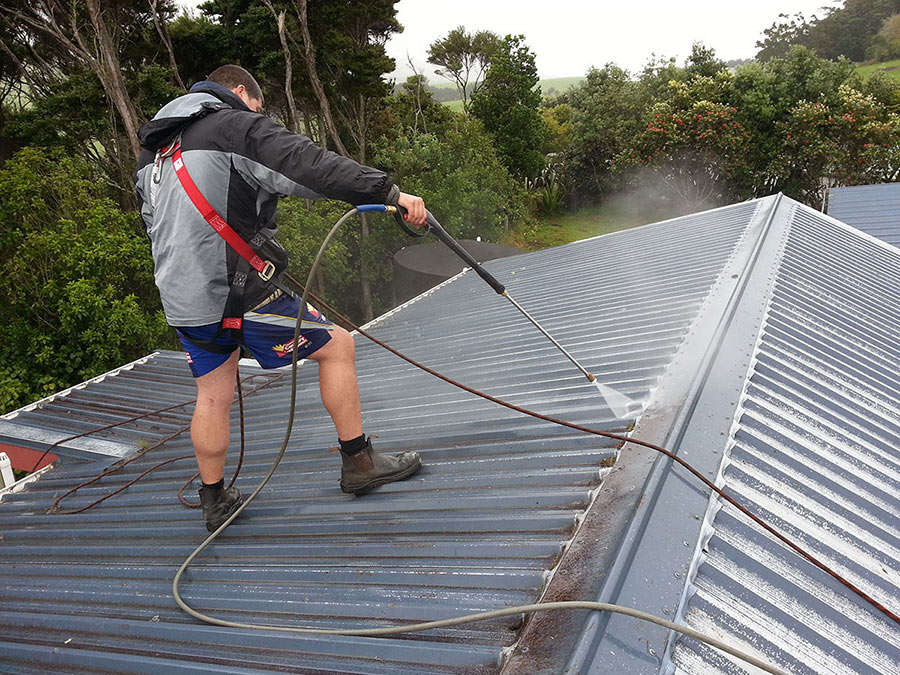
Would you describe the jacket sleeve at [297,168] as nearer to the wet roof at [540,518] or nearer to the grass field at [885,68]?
the wet roof at [540,518]

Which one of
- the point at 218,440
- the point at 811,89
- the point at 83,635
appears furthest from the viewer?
the point at 811,89

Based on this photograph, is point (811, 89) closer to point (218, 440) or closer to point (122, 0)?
point (122, 0)

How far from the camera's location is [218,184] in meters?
2.27

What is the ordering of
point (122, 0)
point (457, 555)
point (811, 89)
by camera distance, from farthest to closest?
point (811, 89) → point (122, 0) → point (457, 555)

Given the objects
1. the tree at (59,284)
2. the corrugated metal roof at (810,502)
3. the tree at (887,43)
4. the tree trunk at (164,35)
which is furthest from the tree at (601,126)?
the tree at (887,43)

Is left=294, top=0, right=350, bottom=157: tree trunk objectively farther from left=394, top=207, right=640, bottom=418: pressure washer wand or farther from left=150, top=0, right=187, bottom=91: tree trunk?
left=394, top=207, right=640, bottom=418: pressure washer wand

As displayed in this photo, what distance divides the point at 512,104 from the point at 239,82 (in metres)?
23.7

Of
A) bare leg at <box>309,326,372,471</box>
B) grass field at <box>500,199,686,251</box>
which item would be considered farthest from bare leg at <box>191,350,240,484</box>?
grass field at <box>500,199,686,251</box>

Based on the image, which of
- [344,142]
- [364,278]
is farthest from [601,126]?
[364,278]

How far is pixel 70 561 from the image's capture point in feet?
9.94

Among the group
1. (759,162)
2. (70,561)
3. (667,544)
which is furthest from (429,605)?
(759,162)

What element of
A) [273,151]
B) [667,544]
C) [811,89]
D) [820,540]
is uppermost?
[811,89]

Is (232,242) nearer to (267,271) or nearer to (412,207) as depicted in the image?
(267,271)

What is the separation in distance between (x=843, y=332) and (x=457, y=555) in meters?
3.55
